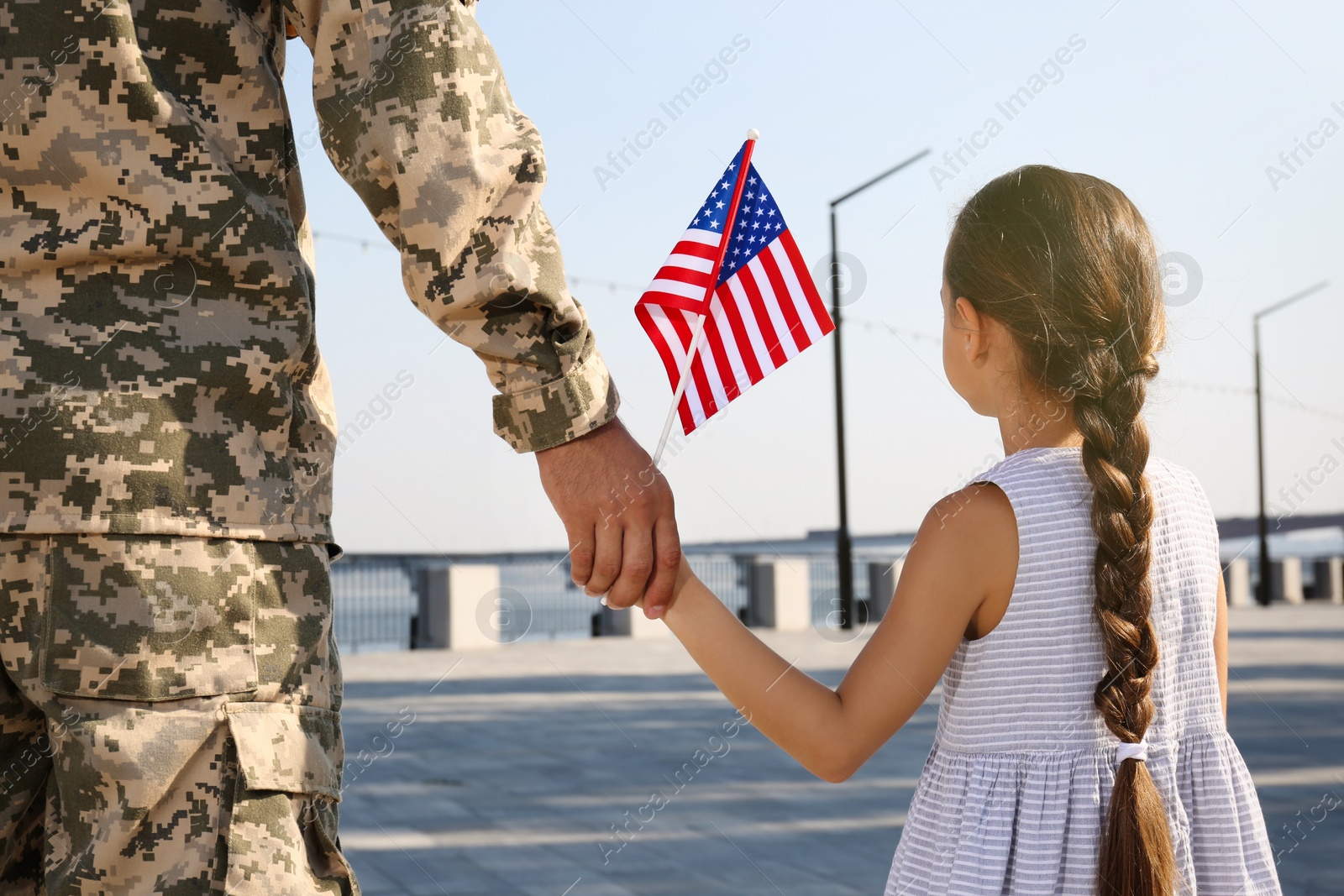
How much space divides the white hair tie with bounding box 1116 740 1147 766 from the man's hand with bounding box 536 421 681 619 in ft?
2.44

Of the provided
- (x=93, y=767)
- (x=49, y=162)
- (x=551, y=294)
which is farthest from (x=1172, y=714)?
(x=49, y=162)

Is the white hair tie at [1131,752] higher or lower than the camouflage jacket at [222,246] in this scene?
lower

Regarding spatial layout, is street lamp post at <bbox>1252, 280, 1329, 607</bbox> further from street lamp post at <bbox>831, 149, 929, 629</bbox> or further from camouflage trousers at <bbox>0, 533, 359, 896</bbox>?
camouflage trousers at <bbox>0, 533, 359, 896</bbox>

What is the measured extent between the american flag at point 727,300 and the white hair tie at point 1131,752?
93 cm

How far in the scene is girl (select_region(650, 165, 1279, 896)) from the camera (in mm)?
1867

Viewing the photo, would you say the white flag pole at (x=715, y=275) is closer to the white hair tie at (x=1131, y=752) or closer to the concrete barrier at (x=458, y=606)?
the white hair tie at (x=1131, y=752)

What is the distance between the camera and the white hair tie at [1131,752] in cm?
186

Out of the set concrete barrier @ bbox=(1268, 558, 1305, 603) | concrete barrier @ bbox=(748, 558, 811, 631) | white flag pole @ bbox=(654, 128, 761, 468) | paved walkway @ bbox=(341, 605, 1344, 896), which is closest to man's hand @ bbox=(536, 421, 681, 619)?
white flag pole @ bbox=(654, 128, 761, 468)

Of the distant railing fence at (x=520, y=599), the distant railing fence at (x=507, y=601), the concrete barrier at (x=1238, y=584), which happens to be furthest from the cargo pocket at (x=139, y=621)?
the concrete barrier at (x=1238, y=584)

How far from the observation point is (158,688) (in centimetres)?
152

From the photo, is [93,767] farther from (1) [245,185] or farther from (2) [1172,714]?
(2) [1172,714]

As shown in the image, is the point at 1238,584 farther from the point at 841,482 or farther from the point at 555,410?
the point at 555,410

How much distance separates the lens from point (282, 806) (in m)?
1.57

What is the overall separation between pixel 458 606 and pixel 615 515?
13.0 meters
